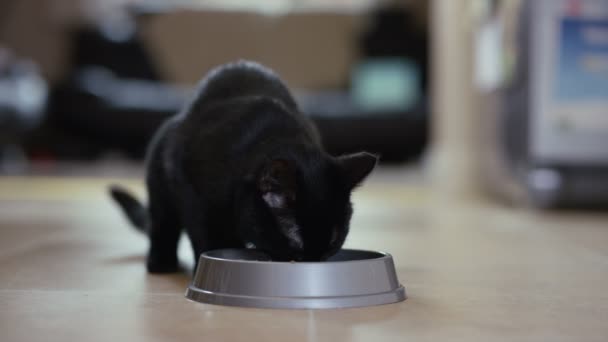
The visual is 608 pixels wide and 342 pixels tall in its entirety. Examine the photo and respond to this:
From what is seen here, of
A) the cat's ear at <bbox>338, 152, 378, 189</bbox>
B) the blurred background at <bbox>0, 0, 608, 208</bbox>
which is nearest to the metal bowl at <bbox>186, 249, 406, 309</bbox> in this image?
the cat's ear at <bbox>338, 152, 378, 189</bbox>

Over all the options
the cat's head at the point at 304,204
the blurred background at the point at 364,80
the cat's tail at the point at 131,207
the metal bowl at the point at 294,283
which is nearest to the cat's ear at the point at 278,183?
the cat's head at the point at 304,204

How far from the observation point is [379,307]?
52.1 inches

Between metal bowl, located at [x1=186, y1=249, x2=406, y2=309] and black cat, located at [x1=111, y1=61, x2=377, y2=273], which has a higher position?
black cat, located at [x1=111, y1=61, x2=377, y2=273]

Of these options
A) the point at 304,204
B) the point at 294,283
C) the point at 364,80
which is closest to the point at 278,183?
the point at 304,204

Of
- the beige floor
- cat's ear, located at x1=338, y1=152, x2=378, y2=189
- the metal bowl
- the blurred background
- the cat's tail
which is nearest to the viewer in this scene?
the beige floor

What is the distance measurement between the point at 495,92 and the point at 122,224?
204 cm

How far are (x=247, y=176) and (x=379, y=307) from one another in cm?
31

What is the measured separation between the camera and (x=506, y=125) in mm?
3793

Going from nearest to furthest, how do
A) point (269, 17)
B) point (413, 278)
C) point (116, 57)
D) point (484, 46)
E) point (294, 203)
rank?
point (294, 203) → point (413, 278) → point (484, 46) → point (116, 57) → point (269, 17)

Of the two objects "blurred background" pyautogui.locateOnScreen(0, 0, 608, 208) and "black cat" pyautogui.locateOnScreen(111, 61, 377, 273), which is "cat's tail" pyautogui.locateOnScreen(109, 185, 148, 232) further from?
"blurred background" pyautogui.locateOnScreen(0, 0, 608, 208)

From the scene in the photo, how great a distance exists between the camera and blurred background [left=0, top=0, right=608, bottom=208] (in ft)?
10.4

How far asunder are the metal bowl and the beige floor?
2 cm

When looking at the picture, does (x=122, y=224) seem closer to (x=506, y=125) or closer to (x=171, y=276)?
(x=171, y=276)

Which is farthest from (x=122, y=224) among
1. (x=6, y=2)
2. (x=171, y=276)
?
(x=6, y=2)
